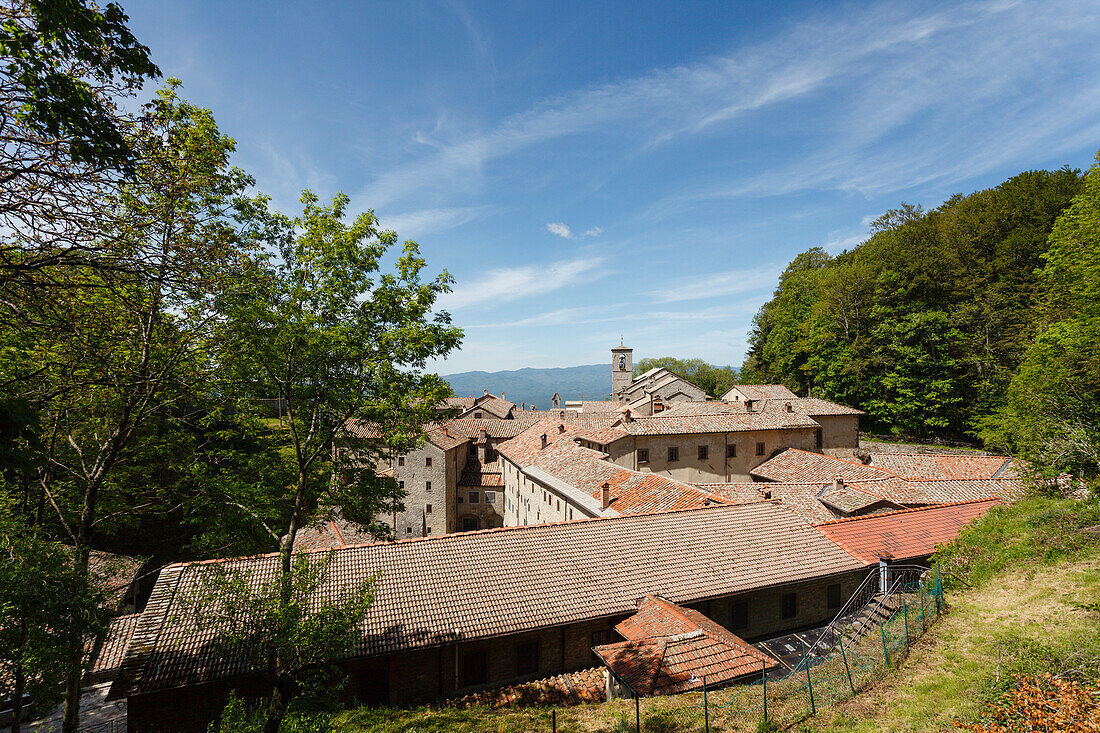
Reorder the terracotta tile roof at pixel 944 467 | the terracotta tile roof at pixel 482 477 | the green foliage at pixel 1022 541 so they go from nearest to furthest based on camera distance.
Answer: the green foliage at pixel 1022 541 < the terracotta tile roof at pixel 944 467 < the terracotta tile roof at pixel 482 477

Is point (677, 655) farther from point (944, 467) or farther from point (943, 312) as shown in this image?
point (943, 312)

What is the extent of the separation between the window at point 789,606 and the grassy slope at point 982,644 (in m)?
5.05

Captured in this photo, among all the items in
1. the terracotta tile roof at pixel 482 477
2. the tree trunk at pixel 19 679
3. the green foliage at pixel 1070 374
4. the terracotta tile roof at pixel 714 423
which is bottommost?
the terracotta tile roof at pixel 482 477

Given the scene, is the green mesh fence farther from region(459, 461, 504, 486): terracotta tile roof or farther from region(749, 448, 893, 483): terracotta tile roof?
region(459, 461, 504, 486): terracotta tile roof

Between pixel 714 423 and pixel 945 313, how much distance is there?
96.1ft

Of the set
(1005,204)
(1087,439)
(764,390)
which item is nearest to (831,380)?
(764,390)

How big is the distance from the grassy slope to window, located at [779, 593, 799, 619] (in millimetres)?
5052

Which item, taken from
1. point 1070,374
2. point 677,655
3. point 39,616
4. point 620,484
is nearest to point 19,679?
point 39,616

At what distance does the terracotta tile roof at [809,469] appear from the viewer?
27.2 m

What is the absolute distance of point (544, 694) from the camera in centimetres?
1277

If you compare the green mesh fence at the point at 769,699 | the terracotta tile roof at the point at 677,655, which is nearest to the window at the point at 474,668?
the green mesh fence at the point at 769,699

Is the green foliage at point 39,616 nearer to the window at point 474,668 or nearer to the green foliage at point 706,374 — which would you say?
the window at point 474,668

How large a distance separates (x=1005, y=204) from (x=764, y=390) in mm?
28363

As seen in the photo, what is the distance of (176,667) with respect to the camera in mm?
11305
